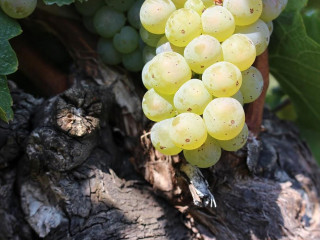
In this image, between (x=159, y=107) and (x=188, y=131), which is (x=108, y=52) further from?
(x=188, y=131)

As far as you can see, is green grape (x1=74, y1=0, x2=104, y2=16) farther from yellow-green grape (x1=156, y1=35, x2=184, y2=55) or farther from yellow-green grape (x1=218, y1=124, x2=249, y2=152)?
yellow-green grape (x1=218, y1=124, x2=249, y2=152)

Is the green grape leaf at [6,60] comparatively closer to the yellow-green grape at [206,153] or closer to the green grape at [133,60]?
the green grape at [133,60]

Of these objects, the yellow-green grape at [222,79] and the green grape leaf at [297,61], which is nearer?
the yellow-green grape at [222,79]

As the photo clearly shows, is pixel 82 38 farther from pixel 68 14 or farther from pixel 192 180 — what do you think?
pixel 192 180

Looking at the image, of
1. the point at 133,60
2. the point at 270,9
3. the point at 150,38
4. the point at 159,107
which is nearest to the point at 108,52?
the point at 133,60

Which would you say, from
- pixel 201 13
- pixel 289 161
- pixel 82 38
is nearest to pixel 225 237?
pixel 289 161

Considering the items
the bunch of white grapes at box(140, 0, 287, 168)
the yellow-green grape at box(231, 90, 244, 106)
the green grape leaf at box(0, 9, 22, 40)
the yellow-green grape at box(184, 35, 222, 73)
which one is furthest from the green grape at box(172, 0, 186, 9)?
the green grape leaf at box(0, 9, 22, 40)

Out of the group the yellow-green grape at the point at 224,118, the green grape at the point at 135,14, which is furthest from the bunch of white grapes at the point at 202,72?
the green grape at the point at 135,14
